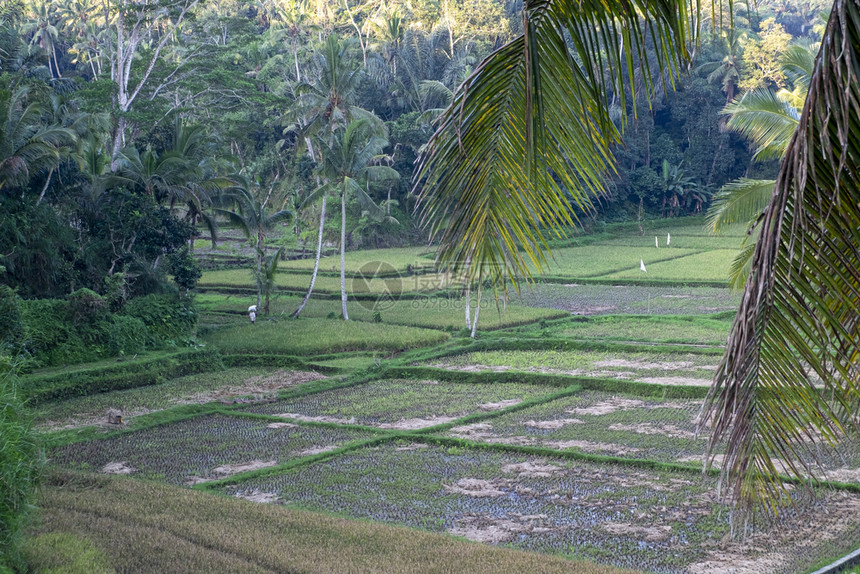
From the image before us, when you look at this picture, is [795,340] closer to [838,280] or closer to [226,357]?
[838,280]

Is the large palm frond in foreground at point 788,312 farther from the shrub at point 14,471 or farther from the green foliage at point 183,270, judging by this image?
the green foliage at point 183,270

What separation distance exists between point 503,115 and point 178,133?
590 inches

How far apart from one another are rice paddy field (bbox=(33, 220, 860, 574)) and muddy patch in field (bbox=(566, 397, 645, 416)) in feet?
0.26

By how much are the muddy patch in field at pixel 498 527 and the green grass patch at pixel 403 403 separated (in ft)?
10.5

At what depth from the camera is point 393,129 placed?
93.5 feet

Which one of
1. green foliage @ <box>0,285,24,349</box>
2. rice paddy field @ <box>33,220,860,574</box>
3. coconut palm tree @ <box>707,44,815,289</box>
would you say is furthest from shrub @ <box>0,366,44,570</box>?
coconut palm tree @ <box>707,44,815,289</box>

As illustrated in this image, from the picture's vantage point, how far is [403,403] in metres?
11.0

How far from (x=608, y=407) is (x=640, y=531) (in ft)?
14.5

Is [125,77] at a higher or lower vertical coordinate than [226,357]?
higher

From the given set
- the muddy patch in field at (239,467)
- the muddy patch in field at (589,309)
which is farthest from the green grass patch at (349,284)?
the muddy patch in field at (239,467)

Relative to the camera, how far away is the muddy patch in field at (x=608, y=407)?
10375 mm

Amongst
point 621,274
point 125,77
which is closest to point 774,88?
point 621,274

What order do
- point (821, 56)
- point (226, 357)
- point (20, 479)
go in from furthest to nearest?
Answer: point (226, 357), point (20, 479), point (821, 56)

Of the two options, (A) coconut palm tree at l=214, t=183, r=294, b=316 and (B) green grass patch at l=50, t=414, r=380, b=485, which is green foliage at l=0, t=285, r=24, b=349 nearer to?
(B) green grass patch at l=50, t=414, r=380, b=485
